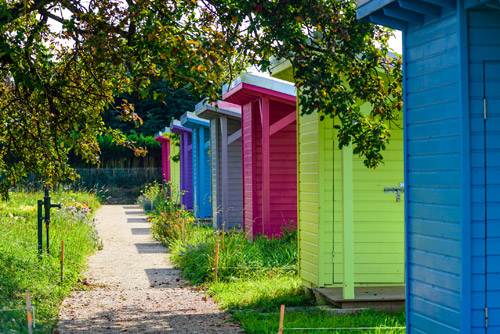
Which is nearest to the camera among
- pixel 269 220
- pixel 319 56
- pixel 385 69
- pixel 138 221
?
pixel 319 56

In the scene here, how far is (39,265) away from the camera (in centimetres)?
1043

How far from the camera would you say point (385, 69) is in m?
8.64

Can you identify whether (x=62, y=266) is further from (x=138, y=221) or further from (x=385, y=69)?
(x=138, y=221)

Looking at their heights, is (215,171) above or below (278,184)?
above

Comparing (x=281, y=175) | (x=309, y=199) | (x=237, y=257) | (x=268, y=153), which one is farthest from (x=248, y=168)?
(x=309, y=199)

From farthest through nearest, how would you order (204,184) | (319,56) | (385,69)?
(204,184) → (385,69) → (319,56)

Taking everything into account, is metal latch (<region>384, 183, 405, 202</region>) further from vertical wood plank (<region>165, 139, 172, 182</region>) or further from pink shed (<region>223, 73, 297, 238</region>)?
vertical wood plank (<region>165, 139, 172, 182</region>)

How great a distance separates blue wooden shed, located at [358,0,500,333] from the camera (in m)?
5.17

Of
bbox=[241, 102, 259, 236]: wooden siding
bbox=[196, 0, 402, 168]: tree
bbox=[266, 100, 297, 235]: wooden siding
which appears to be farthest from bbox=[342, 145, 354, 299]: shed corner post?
bbox=[241, 102, 259, 236]: wooden siding

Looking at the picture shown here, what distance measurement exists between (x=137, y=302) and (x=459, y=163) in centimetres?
578

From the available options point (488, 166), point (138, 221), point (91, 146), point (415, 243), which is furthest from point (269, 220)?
point (138, 221)

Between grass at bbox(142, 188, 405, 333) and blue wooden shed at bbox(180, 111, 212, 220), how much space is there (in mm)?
6422

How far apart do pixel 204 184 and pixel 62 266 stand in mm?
11910

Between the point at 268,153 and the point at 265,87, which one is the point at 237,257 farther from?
the point at 265,87
